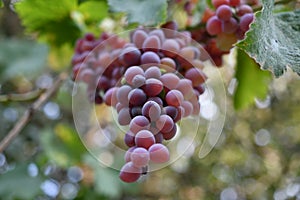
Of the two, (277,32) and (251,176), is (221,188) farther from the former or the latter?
(277,32)

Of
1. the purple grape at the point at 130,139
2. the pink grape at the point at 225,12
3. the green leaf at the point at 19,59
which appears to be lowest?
the green leaf at the point at 19,59

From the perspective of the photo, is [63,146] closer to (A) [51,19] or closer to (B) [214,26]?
(A) [51,19]

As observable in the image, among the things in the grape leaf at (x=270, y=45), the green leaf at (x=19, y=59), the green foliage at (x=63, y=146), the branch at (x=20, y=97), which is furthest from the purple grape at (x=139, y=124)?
the green foliage at (x=63, y=146)

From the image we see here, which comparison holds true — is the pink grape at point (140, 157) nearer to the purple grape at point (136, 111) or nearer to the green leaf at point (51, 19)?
the purple grape at point (136, 111)

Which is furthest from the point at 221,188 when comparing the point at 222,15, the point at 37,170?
the point at 222,15

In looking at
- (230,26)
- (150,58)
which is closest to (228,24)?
(230,26)

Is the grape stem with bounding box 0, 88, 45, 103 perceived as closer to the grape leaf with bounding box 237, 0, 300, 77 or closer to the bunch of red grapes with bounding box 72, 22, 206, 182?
the bunch of red grapes with bounding box 72, 22, 206, 182

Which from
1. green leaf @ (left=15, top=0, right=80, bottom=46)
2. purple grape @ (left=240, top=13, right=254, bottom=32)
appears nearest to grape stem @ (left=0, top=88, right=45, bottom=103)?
green leaf @ (left=15, top=0, right=80, bottom=46)
